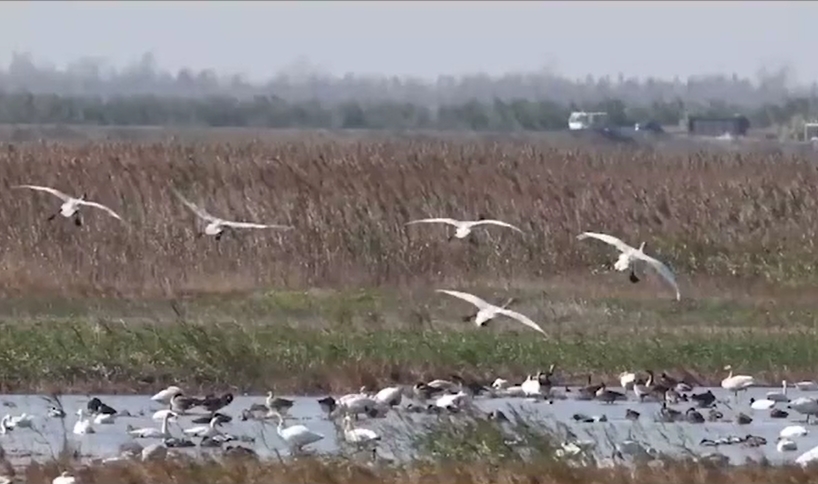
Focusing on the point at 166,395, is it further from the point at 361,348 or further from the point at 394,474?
the point at 394,474

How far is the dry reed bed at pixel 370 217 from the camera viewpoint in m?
24.9

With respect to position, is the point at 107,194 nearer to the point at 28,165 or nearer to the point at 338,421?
the point at 28,165

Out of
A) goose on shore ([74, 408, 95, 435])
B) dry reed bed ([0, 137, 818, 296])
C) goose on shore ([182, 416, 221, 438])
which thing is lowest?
dry reed bed ([0, 137, 818, 296])

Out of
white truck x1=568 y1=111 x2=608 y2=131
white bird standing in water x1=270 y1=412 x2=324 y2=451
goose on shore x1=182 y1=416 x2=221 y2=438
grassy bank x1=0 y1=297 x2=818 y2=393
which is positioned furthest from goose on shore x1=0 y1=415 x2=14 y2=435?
white truck x1=568 y1=111 x2=608 y2=131

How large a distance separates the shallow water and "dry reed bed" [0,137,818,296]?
6270 mm

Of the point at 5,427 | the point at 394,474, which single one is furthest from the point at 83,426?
the point at 394,474

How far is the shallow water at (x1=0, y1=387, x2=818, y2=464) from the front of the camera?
14.6 m

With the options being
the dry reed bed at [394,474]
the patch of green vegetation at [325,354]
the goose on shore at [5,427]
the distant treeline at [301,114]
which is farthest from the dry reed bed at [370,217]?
the distant treeline at [301,114]

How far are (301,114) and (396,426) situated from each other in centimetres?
5878

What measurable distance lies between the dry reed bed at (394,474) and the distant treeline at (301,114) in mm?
55634

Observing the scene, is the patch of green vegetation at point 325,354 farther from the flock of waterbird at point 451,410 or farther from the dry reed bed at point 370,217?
the dry reed bed at point 370,217

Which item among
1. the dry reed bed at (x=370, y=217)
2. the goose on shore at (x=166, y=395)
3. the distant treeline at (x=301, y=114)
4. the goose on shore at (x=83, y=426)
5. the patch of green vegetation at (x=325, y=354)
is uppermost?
the goose on shore at (x=83, y=426)

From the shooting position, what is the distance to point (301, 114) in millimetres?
73438

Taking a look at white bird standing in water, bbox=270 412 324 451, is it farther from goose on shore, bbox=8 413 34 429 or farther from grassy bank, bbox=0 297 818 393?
grassy bank, bbox=0 297 818 393
